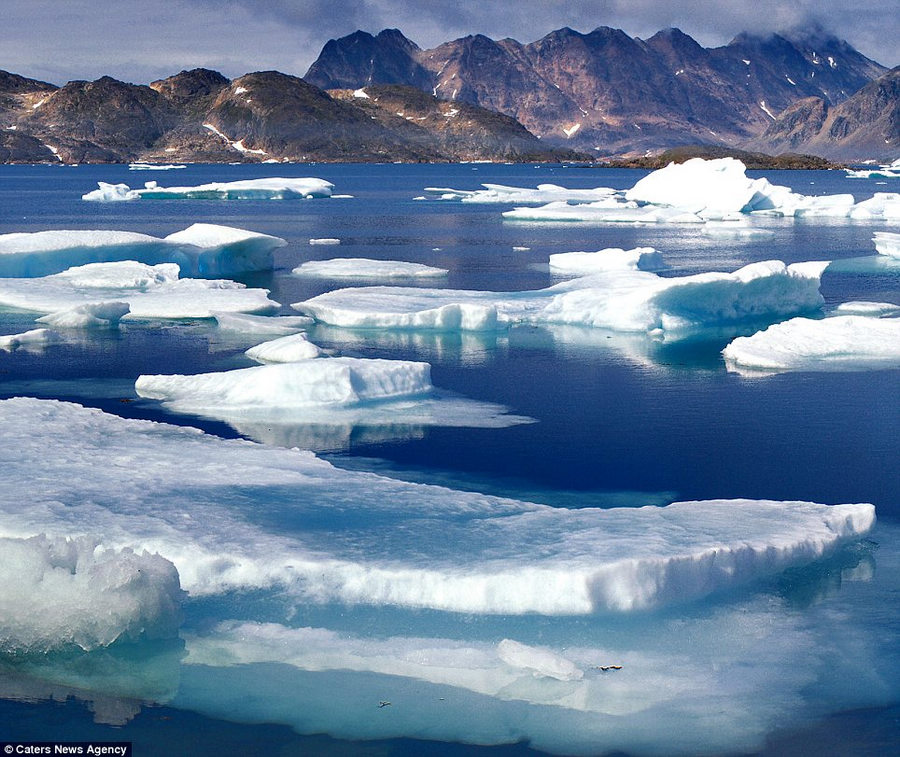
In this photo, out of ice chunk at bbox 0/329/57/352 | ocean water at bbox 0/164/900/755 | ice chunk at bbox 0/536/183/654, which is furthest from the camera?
ice chunk at bbox 0/329/57/352

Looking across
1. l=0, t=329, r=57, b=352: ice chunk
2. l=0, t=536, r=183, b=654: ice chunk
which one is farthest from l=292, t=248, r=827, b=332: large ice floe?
l=0, t=536, r=183, b=654: ice chunk

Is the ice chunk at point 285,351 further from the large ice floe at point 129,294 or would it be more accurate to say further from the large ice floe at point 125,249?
the large ice floe at point 125,249

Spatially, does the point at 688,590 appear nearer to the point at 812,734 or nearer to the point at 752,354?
the point at 812,734

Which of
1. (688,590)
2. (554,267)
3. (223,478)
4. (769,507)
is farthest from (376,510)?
(554,267)

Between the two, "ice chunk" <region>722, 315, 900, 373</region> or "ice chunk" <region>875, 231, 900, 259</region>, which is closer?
"ice chunk" <region>722, 315, 900, 373</region>

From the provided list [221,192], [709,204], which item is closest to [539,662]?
[709,204]

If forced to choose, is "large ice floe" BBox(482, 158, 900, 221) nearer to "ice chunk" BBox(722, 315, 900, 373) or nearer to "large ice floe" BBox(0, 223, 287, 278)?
"large ice floe" BBox(0, 223, 287, 278)
